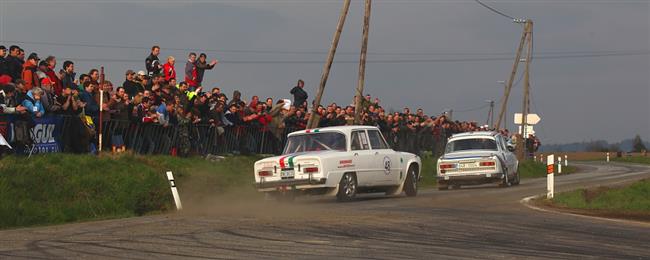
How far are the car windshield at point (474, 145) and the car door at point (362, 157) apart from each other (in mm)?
8844

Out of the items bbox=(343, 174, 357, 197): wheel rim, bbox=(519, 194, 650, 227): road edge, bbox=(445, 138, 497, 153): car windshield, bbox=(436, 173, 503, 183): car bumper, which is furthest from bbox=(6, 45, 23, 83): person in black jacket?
bbox=(445, 138, 497, 153): car windshield

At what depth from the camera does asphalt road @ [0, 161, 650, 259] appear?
12.1 metres

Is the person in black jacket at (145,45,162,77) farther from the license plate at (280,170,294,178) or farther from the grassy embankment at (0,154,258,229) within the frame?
the license plate at (280,170,294,178)

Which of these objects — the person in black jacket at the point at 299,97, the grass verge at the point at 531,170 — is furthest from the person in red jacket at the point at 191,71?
the grass verge at the point at 531,170

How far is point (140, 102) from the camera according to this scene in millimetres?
24625

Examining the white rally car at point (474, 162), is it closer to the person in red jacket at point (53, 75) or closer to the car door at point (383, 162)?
the car door at point (383, 162)

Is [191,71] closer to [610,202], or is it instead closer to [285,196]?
[285,196]

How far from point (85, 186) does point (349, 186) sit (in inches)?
222

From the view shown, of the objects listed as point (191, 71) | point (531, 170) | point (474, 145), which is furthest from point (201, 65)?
point (531, 170)

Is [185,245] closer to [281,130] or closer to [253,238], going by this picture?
[253,238]

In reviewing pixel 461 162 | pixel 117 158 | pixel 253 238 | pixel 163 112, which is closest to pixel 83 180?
pixel 117 158

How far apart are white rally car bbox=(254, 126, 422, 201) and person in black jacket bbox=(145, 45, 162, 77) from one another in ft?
15.2

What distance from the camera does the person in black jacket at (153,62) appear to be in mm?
26625

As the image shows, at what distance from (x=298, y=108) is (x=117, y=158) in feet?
33.7
